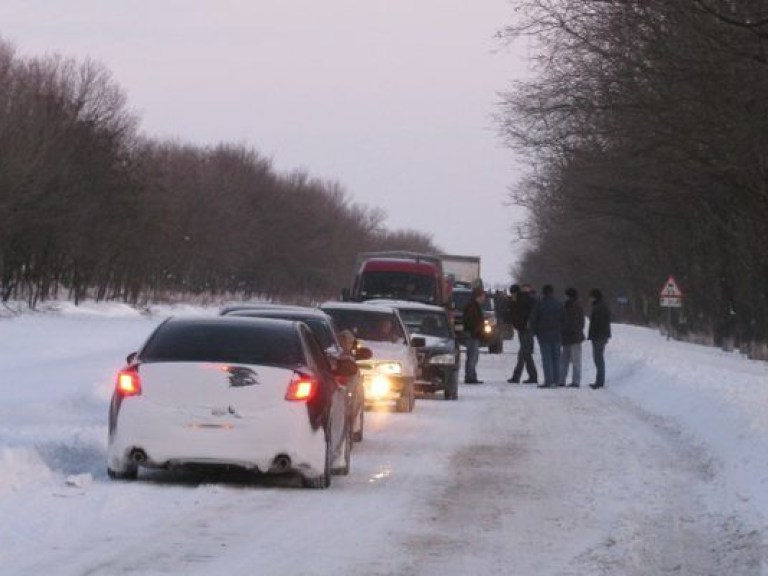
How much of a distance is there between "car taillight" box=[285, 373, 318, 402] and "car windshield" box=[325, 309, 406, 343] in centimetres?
1078

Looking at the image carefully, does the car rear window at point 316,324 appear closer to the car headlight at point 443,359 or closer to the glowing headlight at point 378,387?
the glowing headlight at point 378,387

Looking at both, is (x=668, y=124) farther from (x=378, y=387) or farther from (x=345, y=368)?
(x=345, y=368)

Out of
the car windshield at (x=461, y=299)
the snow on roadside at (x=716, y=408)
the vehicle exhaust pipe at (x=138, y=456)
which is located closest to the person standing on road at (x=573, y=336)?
the snow on roadside at (x=716, y=408)

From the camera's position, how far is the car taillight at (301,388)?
45.6 ft

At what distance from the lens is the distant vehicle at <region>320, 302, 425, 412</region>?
2425cm

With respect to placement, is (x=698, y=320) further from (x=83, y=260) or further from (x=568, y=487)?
(x=568, y=487)

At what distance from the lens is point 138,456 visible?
44.9 ft

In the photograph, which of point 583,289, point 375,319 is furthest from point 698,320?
point 375,319

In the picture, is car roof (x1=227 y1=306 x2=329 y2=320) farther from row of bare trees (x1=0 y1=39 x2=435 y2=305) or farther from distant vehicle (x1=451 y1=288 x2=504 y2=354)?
row of bare trees (x1=0 y1=39 x2=435 y2=305)

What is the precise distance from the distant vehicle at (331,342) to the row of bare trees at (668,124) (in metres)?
5.40

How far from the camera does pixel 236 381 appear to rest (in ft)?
45.1

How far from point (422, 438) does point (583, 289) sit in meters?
101

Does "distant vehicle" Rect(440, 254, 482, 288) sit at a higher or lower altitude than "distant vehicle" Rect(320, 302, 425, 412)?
higher

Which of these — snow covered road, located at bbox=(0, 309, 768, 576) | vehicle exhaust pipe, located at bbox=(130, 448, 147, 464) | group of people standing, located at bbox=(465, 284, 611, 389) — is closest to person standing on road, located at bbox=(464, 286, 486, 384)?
group of people standing, located at bbox=(465, 284, 611, 389)
